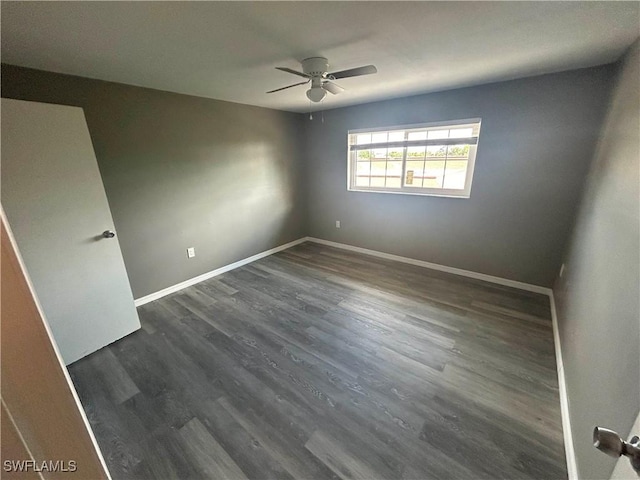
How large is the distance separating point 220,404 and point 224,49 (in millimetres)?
2352

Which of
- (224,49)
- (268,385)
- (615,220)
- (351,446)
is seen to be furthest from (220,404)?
(615,220)

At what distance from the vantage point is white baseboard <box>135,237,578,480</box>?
54.6 inches

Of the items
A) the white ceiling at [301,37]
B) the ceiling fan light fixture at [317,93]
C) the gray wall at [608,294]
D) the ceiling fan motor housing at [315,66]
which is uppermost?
the white ceiling at [301,37]

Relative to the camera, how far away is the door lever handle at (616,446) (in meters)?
0.52

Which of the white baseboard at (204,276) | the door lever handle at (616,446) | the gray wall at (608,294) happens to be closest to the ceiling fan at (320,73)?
the gray wall at (608,294)

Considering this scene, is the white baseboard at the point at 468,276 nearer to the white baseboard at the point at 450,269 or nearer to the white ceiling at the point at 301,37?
the white baseboard at the point at 450,269

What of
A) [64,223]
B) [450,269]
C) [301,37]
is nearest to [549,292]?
[450,269]

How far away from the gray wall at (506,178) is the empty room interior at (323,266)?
Result: 2 centimetres

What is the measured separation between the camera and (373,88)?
281 cm

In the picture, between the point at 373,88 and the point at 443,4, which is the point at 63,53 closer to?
the point at 443,4

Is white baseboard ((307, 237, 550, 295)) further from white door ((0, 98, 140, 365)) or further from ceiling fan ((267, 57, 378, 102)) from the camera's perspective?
white door ((0, 98, 140, 365))

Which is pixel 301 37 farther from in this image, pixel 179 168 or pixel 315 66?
pixel 179 168
